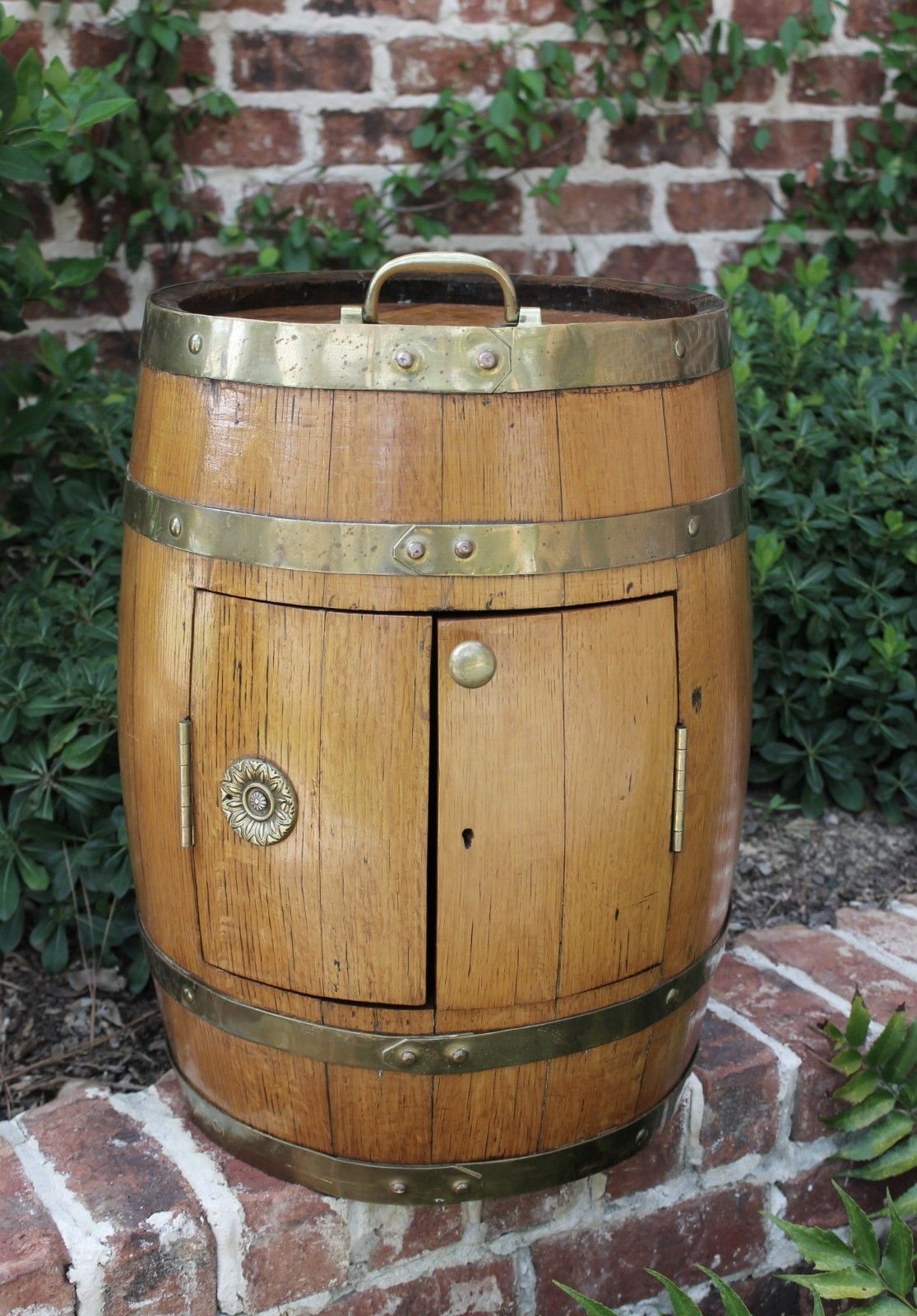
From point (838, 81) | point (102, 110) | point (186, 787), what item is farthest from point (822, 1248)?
point (838, 81)

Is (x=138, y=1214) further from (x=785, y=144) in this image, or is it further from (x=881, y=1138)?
(x=785, y=144)

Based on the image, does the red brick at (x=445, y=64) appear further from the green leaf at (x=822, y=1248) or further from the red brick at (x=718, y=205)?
the green leaf at (x=822, y=1248)

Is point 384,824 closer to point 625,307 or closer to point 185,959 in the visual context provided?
point 185,959

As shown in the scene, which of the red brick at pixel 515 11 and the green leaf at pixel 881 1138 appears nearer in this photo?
the green leaf at pixel 881 1138

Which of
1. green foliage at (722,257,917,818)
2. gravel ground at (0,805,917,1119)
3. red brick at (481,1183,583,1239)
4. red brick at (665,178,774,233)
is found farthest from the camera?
red brick at (665,178,774,233)

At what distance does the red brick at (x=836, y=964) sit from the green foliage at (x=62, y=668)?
0.89 m

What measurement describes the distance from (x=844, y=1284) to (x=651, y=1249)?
24 centimetres

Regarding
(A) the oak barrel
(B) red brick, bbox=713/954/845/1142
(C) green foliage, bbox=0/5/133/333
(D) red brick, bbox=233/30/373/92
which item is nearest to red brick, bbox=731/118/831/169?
(D) red brick, bbox=233/30/373/92

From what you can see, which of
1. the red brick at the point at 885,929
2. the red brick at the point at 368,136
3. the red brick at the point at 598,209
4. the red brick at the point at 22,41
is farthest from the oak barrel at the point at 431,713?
the red brick at the point at 598,209

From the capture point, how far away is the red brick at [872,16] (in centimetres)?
275

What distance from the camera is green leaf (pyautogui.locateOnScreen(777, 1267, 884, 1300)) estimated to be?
1.48 metres

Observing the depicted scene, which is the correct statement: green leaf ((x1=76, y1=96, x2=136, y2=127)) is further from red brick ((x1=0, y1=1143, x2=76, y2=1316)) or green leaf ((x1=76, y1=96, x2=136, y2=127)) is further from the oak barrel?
red brick ((x1=0, y1=1143, x2=76, y2=1316))

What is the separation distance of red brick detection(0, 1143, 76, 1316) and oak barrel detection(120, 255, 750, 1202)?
Answer: 21 cm

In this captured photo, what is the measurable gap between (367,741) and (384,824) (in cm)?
8
